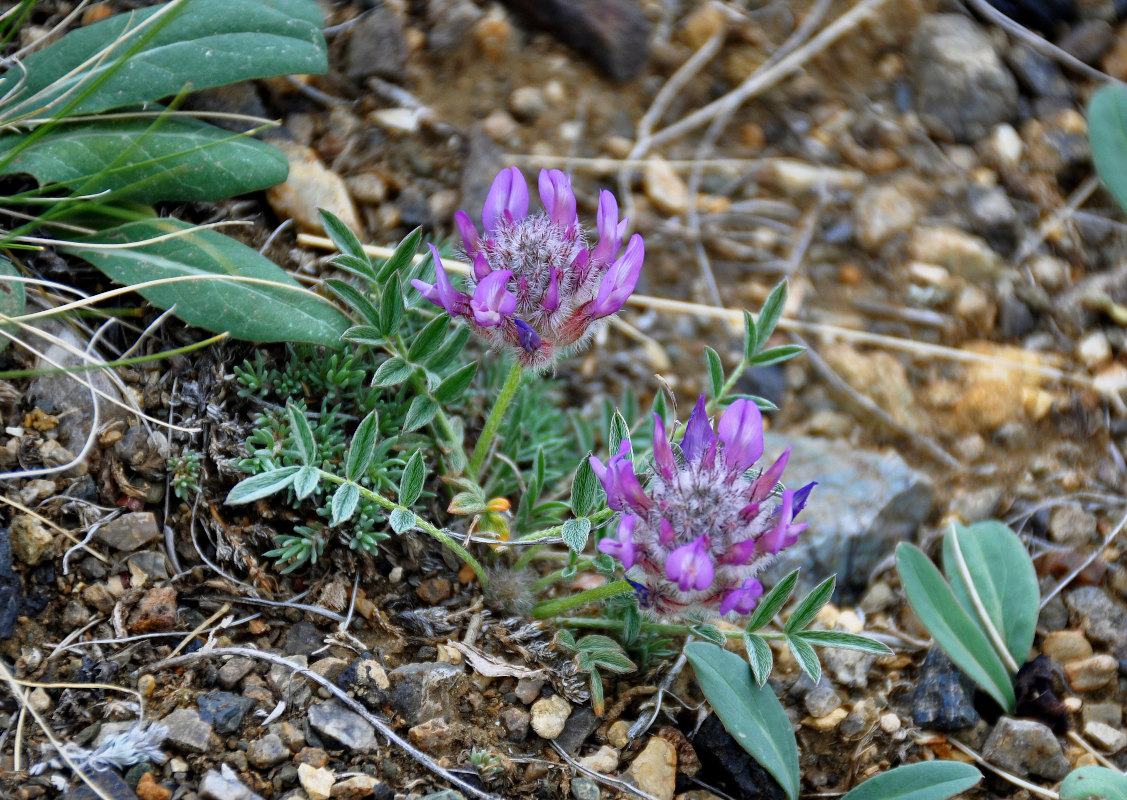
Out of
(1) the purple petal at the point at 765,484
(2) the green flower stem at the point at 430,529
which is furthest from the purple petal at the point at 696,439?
(2) the green flower stem at the point at 430,529

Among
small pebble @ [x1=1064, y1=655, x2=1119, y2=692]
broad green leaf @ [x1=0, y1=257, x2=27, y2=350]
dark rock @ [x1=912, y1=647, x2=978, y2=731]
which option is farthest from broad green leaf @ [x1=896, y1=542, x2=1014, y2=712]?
broad green leaf @ [x1=0, y1=257, x2=27, y2=350]

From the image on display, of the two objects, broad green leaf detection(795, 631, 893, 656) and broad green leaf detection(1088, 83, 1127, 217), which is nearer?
broad green leaf detection(795, 631, 893, 656)

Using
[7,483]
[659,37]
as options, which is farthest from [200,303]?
[659,37]

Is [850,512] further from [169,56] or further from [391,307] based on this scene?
[169,56]

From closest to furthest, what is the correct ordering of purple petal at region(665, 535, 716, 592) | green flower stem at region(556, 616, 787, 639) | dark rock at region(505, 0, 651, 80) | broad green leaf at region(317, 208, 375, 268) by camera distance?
purple petal at region(665, 535, 716, 592) < green flower stem at region(556, 616, 787, 639) < broad green leaf at region(317, 208, 375, 268) < dark rock at region(505, 0, 651, 80)

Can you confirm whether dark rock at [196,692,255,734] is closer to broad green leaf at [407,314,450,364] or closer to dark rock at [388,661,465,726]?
dark rock at [388,661,465,726]

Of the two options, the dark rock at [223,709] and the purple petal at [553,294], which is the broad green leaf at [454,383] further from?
the dark rock at [223,709]
